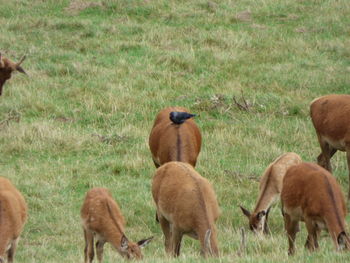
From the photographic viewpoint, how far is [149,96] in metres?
17.3

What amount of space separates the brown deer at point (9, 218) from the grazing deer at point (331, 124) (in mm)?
5348

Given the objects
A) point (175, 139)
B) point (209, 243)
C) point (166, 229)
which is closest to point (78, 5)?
point (175, 139)

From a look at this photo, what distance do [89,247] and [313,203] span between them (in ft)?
8.47

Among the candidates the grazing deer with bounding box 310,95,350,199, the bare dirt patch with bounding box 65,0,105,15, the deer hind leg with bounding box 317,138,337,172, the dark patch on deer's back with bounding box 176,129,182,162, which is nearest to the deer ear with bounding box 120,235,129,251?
the dark patch on deer's back with bounding box 176,129,182,162

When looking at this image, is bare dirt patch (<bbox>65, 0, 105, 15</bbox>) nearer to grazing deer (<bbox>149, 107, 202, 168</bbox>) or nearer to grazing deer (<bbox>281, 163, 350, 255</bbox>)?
grazing deer (<bbox>149, 107, 202, 168</bbox>)

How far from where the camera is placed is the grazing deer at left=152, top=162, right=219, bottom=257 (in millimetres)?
9875

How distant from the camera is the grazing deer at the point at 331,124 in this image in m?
13.6

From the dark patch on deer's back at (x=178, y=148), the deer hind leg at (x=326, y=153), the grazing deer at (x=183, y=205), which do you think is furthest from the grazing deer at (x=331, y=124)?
the grazing deer at (x=183, y=205)

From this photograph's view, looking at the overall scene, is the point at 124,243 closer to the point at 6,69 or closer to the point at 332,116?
the point at 332,116

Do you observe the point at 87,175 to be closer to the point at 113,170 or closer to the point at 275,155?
the point at 113,170

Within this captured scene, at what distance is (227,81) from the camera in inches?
712

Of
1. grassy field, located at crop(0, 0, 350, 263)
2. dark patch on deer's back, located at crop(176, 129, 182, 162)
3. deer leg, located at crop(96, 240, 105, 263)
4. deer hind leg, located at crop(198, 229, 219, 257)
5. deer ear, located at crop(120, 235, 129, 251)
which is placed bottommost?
grassy field, located at crop(0, 0, 350, 263)

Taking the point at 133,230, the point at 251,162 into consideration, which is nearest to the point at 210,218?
the point at 133,230

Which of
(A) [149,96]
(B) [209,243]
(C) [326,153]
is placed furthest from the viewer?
(A) [149,96]
